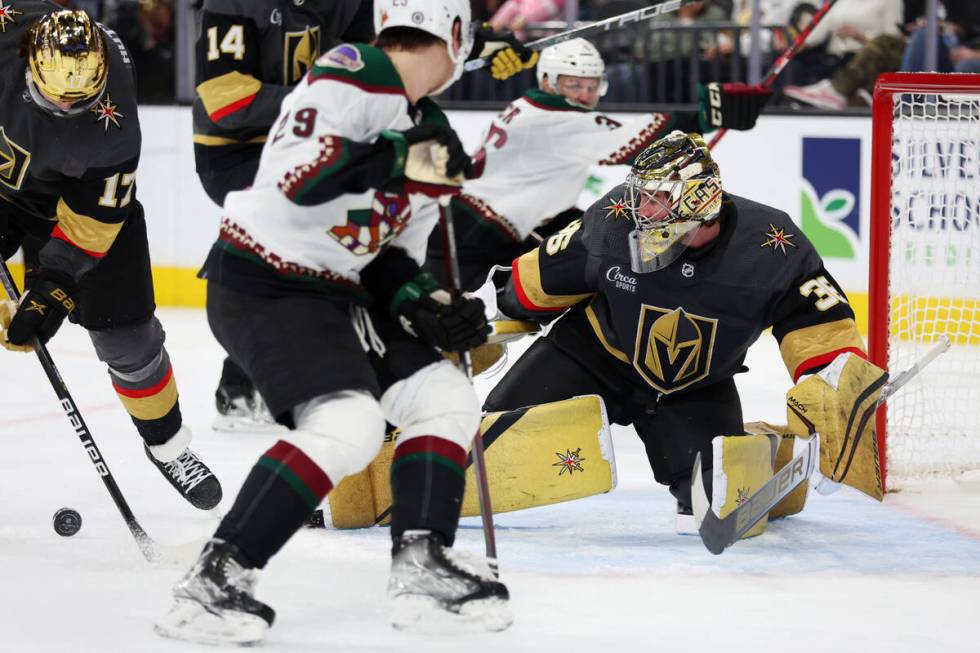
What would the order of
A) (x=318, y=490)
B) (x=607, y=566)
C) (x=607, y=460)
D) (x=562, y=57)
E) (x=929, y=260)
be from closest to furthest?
(x=318, y=490) → (x=607, y=566) → (x=607, y=460) → (x=929, y=260) → (x=562, y=57)

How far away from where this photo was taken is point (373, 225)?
7.20 ft

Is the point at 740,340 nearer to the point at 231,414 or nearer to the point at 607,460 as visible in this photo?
the point at 607,460

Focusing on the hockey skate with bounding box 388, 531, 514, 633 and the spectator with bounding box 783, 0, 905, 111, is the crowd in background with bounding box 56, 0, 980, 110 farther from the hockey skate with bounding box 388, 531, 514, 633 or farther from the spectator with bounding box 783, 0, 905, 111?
the hockey skate with bounding box 388, 531, 514, 633

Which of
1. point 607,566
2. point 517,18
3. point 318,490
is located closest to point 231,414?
point 607,566

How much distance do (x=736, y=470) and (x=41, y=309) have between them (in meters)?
1.26

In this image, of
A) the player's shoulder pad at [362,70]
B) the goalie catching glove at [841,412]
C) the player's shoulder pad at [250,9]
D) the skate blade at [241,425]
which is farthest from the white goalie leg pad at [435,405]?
the skate blade at [241,425]

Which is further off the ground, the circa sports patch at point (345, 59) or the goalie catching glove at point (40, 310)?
A: the circa sports patch at point (345, 59)

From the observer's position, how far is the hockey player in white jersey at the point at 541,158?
4285 mm

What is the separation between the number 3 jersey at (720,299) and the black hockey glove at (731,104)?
133 centimetres

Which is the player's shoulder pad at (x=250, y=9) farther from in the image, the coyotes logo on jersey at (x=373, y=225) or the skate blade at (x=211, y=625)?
the skate blade at (x=211, y=625)

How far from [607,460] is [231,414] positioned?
1.52 metres

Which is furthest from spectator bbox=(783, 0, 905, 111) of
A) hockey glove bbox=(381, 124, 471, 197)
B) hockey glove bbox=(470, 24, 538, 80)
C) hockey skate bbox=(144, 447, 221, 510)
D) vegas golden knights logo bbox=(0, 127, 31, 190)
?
hockey glove bbox=(381, 124, 471, 197)

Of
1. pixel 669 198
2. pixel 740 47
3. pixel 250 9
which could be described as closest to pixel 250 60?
pixel 250 9

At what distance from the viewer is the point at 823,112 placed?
5.93 m
